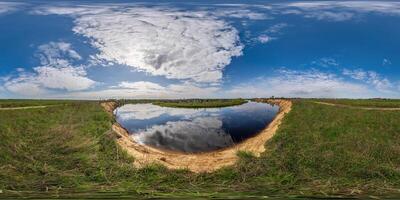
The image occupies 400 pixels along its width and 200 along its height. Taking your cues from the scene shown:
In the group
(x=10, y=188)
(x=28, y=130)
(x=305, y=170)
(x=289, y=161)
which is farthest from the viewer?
(x=28, y=130)

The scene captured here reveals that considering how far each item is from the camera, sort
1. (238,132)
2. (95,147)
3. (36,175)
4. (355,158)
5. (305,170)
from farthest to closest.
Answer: (238,132) < (95,147) < (355,158) < (305,170) < (36,175)

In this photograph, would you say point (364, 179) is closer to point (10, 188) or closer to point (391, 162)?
point (391, 162)

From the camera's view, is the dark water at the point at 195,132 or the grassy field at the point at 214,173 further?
the dark water at the point at 195,132

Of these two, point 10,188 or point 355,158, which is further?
point 355,158

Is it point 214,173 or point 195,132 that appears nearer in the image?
point 214,173

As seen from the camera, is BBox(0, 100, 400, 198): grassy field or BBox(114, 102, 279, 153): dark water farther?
BBox(114, 102, 279, 153): dark water

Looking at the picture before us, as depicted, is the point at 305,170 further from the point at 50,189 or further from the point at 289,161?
the point at 50,189

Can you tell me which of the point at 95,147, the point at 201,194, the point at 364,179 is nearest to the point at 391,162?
the point at 364,179
